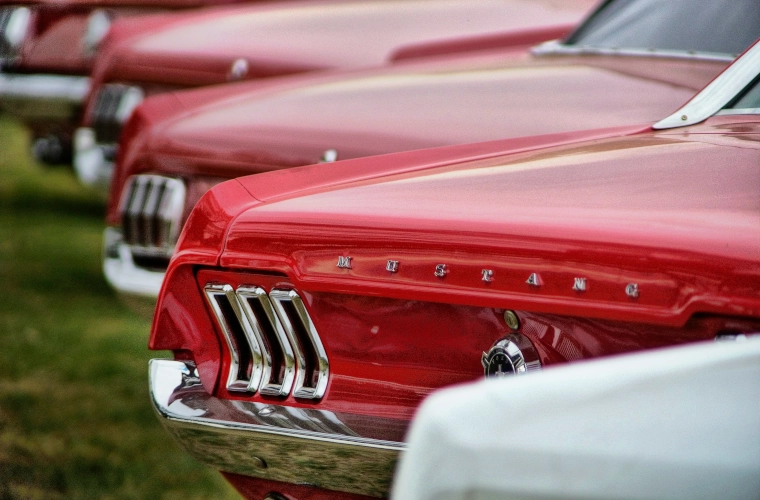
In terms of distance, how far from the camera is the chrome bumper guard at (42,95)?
→ 19.2ft

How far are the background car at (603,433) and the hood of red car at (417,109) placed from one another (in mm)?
1305

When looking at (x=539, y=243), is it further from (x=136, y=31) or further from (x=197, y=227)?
(x=136, y=31)

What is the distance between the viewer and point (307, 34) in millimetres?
4391

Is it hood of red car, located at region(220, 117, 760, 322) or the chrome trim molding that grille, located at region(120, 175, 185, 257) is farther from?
the chrome trim molding

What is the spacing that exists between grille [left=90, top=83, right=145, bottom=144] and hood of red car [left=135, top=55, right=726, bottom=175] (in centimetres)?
116

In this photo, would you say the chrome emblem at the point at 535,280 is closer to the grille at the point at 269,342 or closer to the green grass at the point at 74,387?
the grille at the point at 269,342

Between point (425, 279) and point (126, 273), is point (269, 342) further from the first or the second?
point (126, 273)

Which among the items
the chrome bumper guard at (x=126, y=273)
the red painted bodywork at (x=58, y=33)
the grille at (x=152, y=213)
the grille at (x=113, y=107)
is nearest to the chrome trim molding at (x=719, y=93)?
the grille at (x=152, y=213)

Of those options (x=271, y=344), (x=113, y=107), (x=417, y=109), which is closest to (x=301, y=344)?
(x=271, y=344)

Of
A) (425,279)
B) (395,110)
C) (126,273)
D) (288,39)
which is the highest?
(288,39)

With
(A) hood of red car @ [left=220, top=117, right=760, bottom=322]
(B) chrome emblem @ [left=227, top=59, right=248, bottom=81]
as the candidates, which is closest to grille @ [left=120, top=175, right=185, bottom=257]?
(B) chrome emblem @ [left=227, top=59, right=248, bottom=81]

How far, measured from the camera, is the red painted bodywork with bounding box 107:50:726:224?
270cm

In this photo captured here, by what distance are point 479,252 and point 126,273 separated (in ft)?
6.67

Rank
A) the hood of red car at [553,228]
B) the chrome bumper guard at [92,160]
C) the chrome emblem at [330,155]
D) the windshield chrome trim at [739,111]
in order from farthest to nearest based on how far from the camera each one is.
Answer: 1. the chrome bumper guard at [92,160]
2. the chrome emblem at [330,155]
3. the windshield chrome trim at [739,111]
4. the hood of red car at [553,228]
